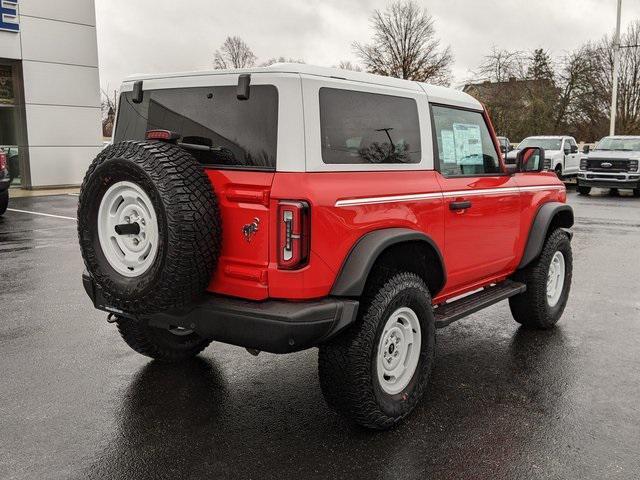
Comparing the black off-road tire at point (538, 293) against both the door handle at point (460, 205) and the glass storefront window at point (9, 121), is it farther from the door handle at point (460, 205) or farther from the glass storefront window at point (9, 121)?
the glass storefront window at point (9, 121)

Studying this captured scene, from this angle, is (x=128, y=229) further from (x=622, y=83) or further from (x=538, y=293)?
(x=622, y=83)

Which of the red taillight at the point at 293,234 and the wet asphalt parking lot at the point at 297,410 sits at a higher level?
the red taillight at the point at 293,234

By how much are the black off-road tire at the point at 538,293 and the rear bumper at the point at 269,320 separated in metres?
2.58

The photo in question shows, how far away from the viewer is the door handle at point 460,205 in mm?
4078

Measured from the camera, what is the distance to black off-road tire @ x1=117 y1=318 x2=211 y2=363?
14.2 ft

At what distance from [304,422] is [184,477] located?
84 centimetres

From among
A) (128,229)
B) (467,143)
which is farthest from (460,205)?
(128,229)

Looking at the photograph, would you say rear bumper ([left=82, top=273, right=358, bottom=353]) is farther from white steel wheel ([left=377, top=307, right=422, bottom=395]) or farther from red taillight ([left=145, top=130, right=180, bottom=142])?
red taillight ([left=145, top=130, right=180, bottom=142])

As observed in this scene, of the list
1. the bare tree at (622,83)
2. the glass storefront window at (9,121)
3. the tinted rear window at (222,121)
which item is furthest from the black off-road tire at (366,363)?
the bare tree at (622,83)

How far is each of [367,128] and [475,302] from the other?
1.68 m

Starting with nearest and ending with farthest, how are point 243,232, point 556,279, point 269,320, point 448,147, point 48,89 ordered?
point 269,320 < point 243,232 < point 448,147 < point 556,279 < point 48,89


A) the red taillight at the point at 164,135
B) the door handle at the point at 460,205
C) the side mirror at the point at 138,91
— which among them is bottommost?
the door handle at the point at 460,205

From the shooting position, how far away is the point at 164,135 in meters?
3.38

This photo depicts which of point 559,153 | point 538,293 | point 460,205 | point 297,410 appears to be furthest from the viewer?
point 559,153
